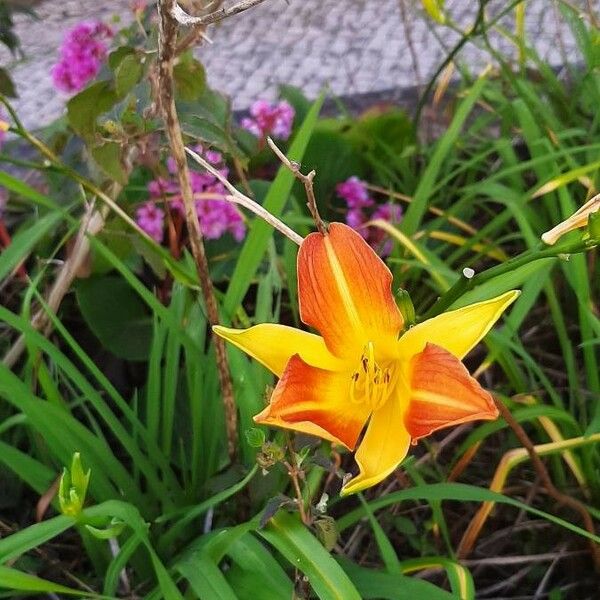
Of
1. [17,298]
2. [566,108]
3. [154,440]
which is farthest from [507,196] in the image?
[17,298]

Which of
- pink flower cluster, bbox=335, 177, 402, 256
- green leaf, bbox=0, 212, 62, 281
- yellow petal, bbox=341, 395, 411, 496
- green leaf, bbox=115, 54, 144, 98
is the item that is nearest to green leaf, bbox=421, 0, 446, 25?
pink flower cluster, bbox=335, 177, 402, 256

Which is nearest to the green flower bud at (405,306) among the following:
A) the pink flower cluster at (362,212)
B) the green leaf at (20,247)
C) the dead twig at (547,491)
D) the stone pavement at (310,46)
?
the dead twig at (547,491)

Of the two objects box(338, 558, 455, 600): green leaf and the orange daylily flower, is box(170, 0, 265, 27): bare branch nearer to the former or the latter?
the orange daylily flower

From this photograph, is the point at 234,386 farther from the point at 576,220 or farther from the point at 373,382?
the point at 576,220

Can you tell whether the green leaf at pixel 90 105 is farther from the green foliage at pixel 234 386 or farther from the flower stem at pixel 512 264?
the flower stem at pixel 512 264

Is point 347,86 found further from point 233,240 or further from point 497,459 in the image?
point 497,459

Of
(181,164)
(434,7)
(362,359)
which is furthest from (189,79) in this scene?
(362,359)
